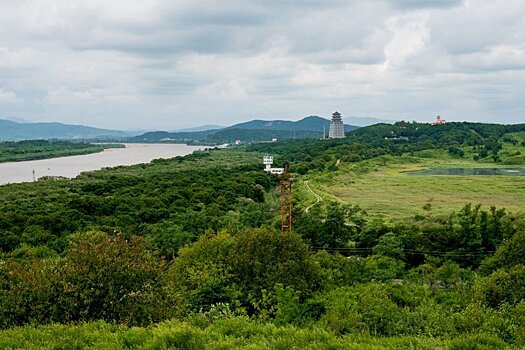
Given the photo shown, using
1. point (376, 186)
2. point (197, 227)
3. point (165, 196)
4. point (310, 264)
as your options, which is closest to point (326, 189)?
point (376, 186)

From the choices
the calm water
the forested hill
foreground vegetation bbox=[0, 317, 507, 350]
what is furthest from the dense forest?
the forested hill

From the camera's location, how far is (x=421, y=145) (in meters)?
108

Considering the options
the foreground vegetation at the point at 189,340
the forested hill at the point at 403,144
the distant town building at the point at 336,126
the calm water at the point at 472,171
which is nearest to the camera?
the foreground vegetation at the point at 189,340

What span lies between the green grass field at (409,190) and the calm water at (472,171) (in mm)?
3298

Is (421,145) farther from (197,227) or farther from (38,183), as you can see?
(197,227)

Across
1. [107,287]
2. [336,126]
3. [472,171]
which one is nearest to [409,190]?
[472,171]

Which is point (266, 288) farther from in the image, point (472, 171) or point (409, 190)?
point (472, 171)

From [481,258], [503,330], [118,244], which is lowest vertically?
[481,258]

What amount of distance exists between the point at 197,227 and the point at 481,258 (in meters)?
15.9

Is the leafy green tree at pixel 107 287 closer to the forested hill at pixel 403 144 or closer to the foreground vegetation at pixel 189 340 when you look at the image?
the foreground vegetation at pixel 189 340

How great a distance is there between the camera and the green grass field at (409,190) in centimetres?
4459

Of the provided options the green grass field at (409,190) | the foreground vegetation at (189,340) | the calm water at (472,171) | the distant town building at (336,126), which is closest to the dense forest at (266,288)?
the foreground vegetation at (189,340)

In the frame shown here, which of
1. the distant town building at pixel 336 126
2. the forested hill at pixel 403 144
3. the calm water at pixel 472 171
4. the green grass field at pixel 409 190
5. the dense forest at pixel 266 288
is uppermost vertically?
the distant town building at pixel 336 126

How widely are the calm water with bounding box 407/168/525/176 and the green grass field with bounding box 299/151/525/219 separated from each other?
10.8ft
